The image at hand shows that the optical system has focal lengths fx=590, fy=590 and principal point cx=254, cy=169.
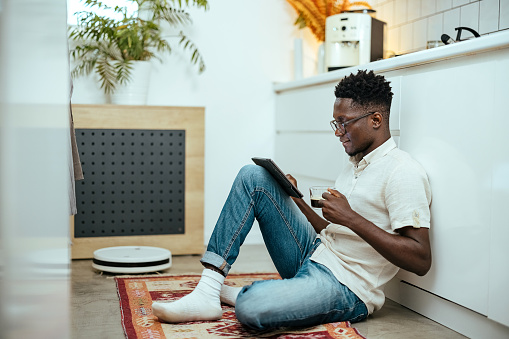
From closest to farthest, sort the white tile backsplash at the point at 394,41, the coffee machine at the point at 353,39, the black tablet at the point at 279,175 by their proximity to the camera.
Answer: the black tablet at the point at 279,175, the coffee machine at the point at 353,39, the white tile backsplash at the point at 394,41

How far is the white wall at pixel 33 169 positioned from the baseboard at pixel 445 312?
121 cm

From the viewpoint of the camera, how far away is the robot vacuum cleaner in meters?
2.52

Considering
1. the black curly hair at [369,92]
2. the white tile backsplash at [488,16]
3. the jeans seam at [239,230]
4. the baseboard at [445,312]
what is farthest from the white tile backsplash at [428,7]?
the jeans seam at [239,230]

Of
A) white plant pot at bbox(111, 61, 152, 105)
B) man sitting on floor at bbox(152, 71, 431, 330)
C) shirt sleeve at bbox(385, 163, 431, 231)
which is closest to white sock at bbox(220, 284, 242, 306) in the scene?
man sitting on floor at bbox(152, 71, 431, 330)

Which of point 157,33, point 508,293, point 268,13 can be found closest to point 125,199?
point 157,33

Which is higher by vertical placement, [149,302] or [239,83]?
[239,83]

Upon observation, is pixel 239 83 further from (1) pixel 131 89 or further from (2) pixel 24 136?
(2) pixel 24 136

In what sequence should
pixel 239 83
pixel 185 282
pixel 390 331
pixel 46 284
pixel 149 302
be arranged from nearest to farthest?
pixel 46 284, pixel 390 331, pixel 149 302, pixel 185 282, pixel 239 83

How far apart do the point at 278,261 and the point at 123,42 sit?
60.1 inches

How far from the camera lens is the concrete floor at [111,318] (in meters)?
1.79

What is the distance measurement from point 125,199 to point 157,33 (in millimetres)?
910

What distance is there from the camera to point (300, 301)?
5.50ft

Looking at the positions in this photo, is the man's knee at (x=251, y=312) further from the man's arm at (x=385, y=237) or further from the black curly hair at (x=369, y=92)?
the black curly hair at (x=369, y=92)

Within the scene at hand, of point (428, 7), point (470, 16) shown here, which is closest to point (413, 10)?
point (428, 7)
